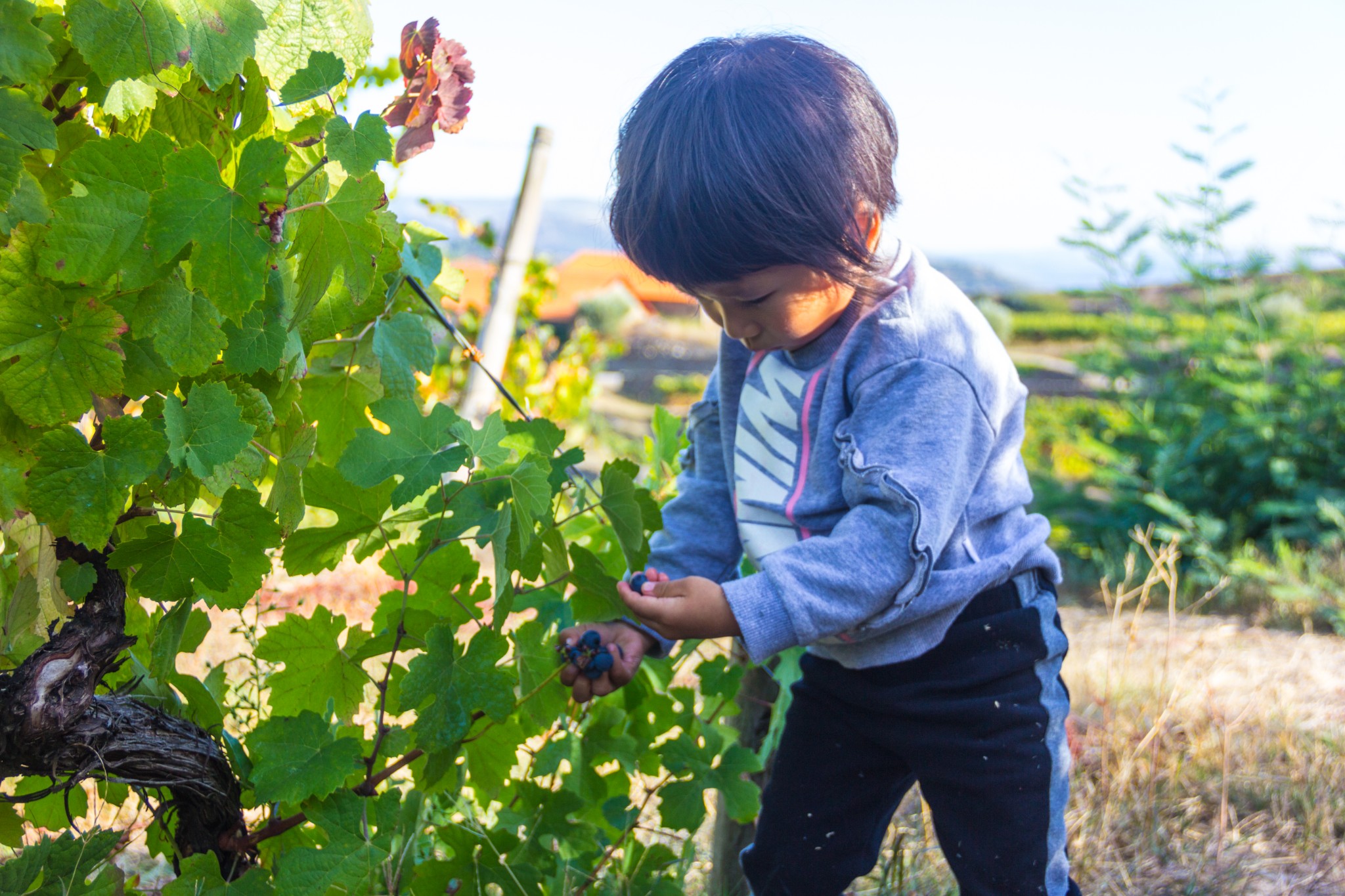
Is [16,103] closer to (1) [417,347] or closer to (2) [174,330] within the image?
(2) [174,330]

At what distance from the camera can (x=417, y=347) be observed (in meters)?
1.09

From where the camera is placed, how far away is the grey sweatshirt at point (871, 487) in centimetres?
129

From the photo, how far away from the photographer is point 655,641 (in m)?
1.50

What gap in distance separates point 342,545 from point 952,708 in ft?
2.90

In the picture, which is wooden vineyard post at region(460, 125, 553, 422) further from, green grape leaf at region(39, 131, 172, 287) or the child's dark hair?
green grape leaf at region(39, 131, 172, 287)

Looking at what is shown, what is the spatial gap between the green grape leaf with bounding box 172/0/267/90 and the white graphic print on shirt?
91 cm

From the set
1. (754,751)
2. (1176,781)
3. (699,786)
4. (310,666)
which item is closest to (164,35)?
(310,666)

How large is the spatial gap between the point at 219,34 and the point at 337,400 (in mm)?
459

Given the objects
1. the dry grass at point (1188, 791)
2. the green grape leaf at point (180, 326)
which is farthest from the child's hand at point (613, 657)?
the dry grass at point (1188, 791)

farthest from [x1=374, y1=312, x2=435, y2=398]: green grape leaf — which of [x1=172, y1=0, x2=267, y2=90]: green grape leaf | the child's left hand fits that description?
the child's left hand

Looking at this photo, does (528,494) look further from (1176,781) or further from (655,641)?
(1176,781)

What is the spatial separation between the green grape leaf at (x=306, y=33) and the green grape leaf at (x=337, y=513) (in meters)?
0.43

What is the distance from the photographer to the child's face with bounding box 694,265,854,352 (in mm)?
1372

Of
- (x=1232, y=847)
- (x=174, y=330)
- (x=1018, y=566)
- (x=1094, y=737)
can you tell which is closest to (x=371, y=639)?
(x=174, y=330)
